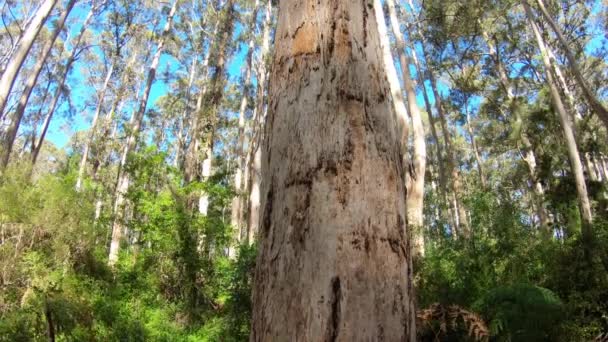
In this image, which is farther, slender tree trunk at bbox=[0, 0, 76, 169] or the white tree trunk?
slender tree trunk at bbox=[0, 0, 76, 169]

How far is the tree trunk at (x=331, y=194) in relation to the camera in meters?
1.09

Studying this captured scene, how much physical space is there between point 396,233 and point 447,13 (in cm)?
1796

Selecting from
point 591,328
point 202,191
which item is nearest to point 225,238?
point 202,191

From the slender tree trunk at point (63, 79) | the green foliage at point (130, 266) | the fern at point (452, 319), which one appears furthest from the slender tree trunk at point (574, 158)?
the slender tree trunk at point (63, 79)

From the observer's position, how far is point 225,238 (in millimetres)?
8492

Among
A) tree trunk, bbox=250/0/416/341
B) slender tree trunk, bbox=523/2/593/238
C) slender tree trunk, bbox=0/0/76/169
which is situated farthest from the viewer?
slender tree trunk, bbox=0/0/76/169

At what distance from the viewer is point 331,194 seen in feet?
3.93

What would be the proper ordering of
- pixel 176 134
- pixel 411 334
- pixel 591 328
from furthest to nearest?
1. pixel 176 134
2. pixel 591 328
3. pixel 411 334

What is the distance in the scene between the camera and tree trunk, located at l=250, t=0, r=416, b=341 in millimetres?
1090

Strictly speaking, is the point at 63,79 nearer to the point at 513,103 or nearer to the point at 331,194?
the point at 513,103

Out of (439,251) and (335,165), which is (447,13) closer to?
(439,251)

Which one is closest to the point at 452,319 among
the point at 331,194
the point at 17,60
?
the point at 331,194

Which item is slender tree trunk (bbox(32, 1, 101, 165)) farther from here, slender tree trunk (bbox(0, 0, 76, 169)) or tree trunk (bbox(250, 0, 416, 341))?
tree trunk (bbox(250, 0, 416, 341))

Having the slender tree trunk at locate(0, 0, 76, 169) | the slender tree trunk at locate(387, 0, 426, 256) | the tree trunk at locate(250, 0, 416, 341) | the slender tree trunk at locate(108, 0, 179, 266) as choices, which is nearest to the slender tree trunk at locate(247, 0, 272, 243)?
the slender tree trunk at locate(108, 0, 179, 266)
